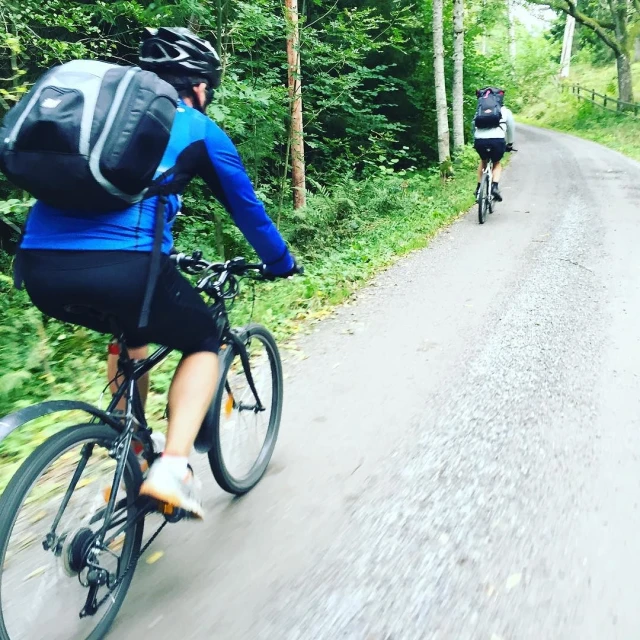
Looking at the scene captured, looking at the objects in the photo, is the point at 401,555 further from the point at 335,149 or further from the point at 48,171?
the point at 335,149

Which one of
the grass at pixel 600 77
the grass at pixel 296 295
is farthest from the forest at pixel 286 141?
the grass at pixel 600 77

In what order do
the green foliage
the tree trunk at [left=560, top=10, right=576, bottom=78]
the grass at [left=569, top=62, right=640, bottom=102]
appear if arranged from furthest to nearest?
the tree trunk at [left=560, top=10, right=576, bottom=78] → the grass at [left=569, top=62, right=640, bottom=102] → the green foliage

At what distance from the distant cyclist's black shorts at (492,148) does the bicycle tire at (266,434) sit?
8.23m

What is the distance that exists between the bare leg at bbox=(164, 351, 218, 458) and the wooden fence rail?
2993cm

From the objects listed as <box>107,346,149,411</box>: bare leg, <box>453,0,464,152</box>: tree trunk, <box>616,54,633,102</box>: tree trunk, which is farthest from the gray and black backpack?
<box>616,54,633,102</box>: tree trunk

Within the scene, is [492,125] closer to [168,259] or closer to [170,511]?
[168,259]

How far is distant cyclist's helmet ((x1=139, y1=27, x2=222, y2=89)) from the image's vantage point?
234 centimetres

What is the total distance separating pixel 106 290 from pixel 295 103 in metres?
9.41

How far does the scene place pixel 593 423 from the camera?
12.4ft

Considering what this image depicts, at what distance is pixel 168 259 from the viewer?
2203 millimetres

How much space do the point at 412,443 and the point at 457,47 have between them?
1486 centimetres

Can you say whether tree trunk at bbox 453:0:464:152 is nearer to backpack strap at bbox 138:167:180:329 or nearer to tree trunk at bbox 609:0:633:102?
tree trunk at bbox 609:0:633:102

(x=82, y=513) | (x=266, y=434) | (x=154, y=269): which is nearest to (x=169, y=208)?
(x=154, y=269)

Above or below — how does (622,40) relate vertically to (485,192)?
above
